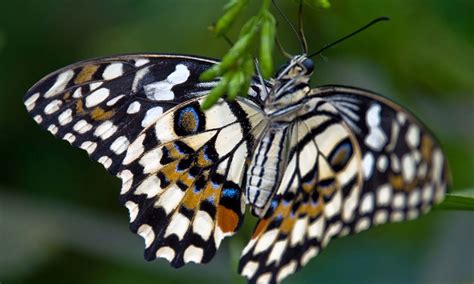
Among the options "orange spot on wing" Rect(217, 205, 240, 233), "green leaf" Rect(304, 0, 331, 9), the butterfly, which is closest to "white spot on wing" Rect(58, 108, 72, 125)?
the butterfly

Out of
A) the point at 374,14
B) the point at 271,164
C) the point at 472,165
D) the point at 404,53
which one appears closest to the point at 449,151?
the point at 472,165

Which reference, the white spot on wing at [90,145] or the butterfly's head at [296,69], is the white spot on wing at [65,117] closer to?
the white spot on wing at [90,145]

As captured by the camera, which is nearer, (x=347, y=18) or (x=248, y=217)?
(x=347, y=18)

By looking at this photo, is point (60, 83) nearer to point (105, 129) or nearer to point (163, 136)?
point (105, 129)

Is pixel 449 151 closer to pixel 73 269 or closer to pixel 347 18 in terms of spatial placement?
pixel 347 18

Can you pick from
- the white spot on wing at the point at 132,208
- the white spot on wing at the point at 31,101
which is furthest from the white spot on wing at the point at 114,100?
the white spot on wing at the point at 132,208

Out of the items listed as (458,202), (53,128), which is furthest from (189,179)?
(458,202)
